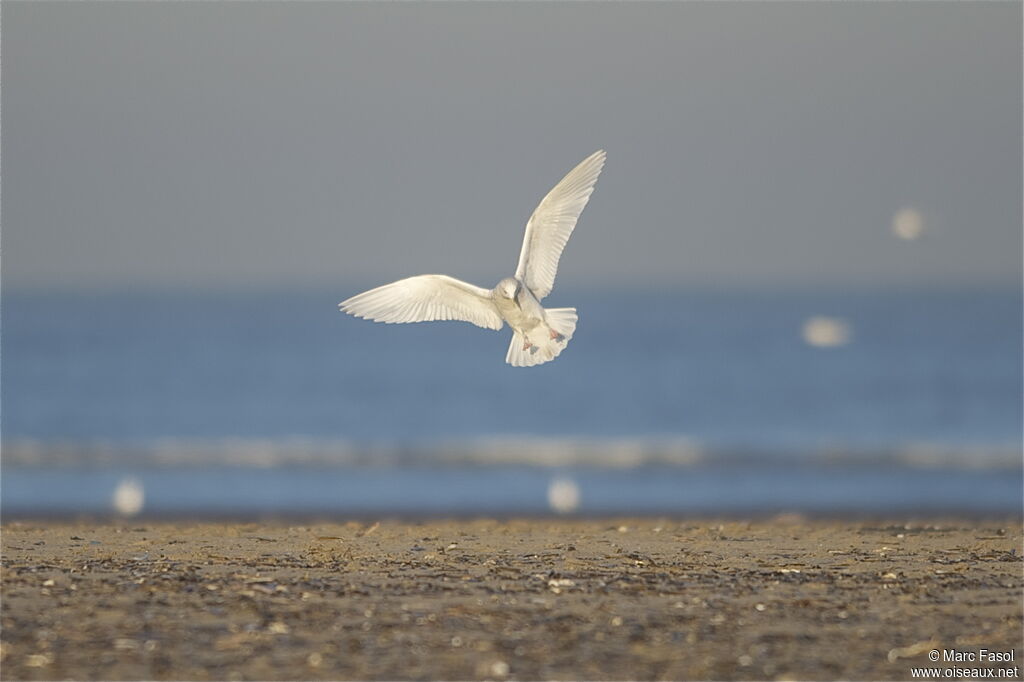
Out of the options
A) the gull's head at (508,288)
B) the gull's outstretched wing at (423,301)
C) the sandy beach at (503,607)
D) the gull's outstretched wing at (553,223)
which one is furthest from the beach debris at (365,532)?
the gull's outstretched wing at (553,223)

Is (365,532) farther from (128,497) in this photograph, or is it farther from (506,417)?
(506,417)

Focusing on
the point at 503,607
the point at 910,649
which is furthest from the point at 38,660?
the point at 910,649

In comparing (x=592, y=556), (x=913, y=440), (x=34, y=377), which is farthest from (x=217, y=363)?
(x=592, y=556)

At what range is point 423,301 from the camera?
11984 mm

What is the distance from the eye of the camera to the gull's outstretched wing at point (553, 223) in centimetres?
1171

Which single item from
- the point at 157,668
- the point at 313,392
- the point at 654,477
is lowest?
the point at 157,668

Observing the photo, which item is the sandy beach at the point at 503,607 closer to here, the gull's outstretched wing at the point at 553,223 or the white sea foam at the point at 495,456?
the gull's outstretched wing at the point at 553,223

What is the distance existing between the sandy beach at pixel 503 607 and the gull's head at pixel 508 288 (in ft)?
6.80

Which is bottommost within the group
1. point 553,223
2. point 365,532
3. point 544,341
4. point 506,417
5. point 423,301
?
point 365,532

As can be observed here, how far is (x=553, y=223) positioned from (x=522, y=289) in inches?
24.7

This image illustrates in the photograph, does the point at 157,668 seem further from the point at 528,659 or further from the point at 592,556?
the point at 592,556

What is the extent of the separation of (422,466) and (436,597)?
13769 millimetres

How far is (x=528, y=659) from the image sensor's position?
6.68 m

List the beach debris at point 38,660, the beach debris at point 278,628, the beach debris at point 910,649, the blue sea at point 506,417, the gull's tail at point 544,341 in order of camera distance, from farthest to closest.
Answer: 1. the blue sea at point 506,417
2. the gull's tail at point 544,341
3. the beach debris at point 278,628
4. the beach debris at point 910,649
5. the beach debris at point 38,660
